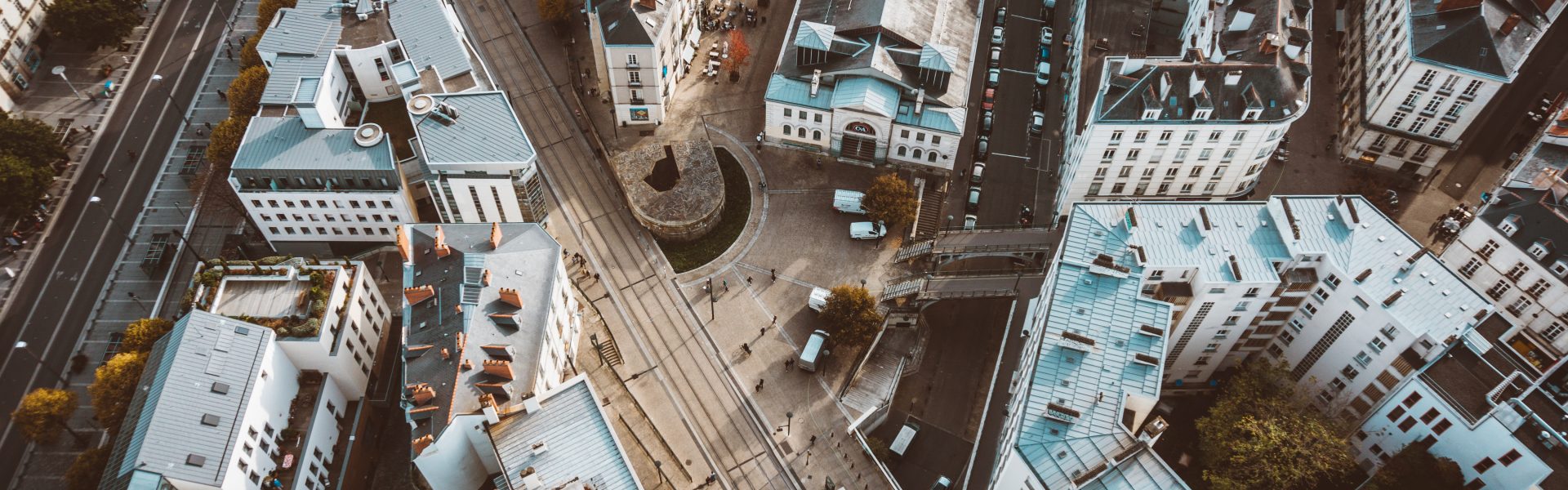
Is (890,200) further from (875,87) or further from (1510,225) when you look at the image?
(1510,225)

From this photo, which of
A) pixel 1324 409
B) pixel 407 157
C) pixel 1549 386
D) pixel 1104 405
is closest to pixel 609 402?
pixel 407 157

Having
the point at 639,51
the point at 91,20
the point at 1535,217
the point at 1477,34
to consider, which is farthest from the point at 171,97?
the point at 1535,217

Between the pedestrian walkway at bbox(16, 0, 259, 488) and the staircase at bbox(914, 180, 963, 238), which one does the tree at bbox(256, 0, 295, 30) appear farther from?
the staircase at bbox(914, 180, 963, 238)

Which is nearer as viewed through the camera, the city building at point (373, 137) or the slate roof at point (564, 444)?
the slate roof at point (564, 444)

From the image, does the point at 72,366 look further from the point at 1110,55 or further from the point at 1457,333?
the point at 1457,333

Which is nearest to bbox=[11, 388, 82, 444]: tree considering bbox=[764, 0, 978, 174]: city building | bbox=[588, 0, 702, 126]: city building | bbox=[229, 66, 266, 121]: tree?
bbox=[229, 66, 266, 121]: tree

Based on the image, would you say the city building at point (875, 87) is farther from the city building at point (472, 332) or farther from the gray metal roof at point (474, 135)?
the city building at point (472, 332)

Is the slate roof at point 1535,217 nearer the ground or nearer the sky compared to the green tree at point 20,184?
nearer the ground

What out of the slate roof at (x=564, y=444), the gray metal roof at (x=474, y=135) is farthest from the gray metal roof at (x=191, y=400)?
the gray metal roof at (x=474, y=135)
